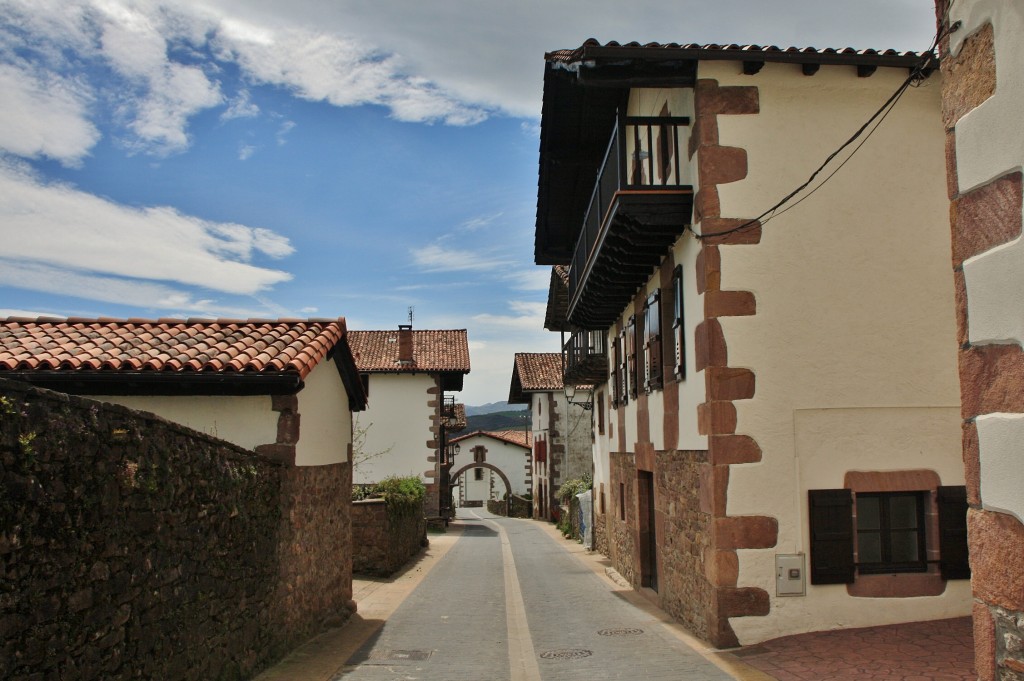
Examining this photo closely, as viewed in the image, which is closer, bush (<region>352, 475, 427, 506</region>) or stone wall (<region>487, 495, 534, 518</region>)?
bush (<region>352, 475, 427, 506</region>)

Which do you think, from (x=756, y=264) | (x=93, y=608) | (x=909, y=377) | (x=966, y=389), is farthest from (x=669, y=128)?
(x=93, y=608)

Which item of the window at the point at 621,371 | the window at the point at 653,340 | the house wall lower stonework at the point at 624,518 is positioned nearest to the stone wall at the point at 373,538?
the house wall lower stonework at the point at 624,518

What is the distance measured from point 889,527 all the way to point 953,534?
63 cm

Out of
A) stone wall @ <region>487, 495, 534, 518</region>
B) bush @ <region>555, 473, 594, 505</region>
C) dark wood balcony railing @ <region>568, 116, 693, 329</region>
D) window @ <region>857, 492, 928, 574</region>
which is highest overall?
dark wood balcony railing @ <region>568, 116, 693, 329</region>

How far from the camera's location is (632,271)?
12.8 meters

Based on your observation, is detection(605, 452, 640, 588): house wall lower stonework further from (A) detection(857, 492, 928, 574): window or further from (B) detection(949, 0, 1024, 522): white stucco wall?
Answer: (B) detection(949, 0, 1024, 522): white stucco wall

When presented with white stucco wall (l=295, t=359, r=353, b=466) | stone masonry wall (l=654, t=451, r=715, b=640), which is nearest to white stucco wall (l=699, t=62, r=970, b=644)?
stone masonry wall (l=654, t=451, r=715, b=640)

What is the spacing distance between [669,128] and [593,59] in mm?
2383

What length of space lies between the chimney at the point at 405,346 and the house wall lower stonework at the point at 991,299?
104 ft

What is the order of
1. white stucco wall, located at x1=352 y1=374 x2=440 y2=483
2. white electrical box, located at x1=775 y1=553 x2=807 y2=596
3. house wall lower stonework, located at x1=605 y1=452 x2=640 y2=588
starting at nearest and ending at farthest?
white electrical box, located at x1=775 y1=553 x2=807 y2=596
house wall lower stonework, located at x1=605 y1=452 x2=640 y2=588
white stucco wall, located at x1=352 y1=374 x2=440 y2=483

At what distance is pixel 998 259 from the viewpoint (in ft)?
12.4

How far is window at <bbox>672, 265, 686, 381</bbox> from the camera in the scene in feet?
34.5

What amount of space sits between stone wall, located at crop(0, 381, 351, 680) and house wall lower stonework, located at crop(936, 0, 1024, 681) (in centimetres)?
440

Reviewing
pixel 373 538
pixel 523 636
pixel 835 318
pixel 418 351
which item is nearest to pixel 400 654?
pixel 523 636
